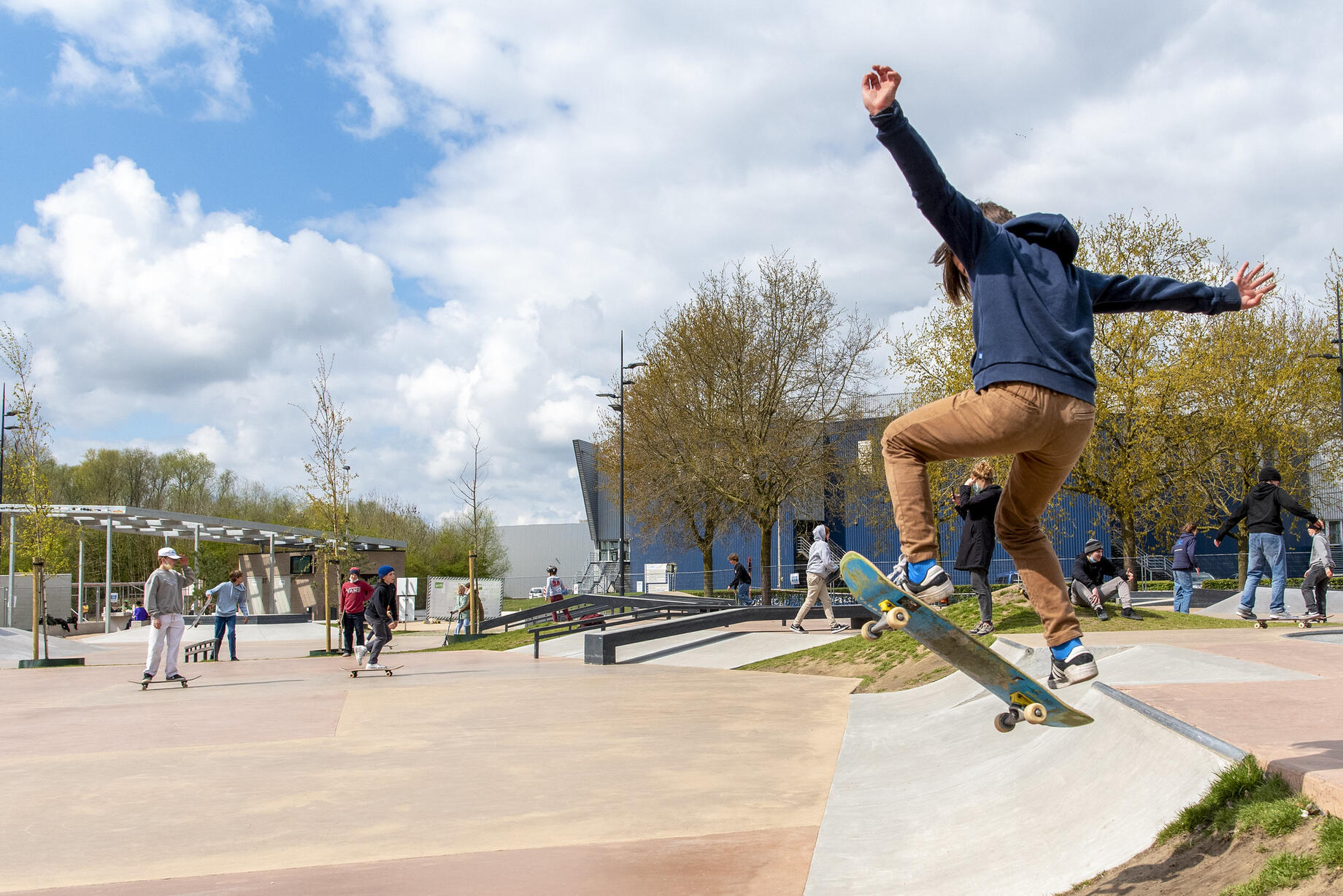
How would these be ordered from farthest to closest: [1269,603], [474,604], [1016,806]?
[474,604]
[1269,603]
[1016,806]

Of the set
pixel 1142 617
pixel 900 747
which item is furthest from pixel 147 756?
pixel 1142 617

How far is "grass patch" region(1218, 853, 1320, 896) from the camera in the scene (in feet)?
8.02

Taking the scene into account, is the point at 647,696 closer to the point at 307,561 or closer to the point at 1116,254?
the point at 1116,254

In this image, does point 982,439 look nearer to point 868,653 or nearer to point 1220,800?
point 1220,800

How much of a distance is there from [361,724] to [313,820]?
3.37m

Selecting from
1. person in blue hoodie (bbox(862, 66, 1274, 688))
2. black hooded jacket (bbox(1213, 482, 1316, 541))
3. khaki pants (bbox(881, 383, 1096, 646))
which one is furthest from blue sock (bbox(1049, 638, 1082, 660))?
black hooded jacket (bbox(1213, 482, 1316, 541))

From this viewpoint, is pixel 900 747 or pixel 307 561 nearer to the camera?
pixel 900 747

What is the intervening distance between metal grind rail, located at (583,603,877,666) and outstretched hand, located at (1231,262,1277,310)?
8.37 meters

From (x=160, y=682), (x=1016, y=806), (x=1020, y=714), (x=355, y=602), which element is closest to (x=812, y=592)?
(x=355, y=602)

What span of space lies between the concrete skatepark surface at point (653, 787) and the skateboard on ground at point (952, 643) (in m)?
0.44

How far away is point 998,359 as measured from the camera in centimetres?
328

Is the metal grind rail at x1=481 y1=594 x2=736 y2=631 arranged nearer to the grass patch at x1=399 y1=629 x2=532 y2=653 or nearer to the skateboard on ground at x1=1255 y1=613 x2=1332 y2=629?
the grass patch at x1=399 y1=629 x2=532 y2=653

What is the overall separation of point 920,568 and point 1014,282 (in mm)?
1101

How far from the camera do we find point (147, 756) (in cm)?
671
